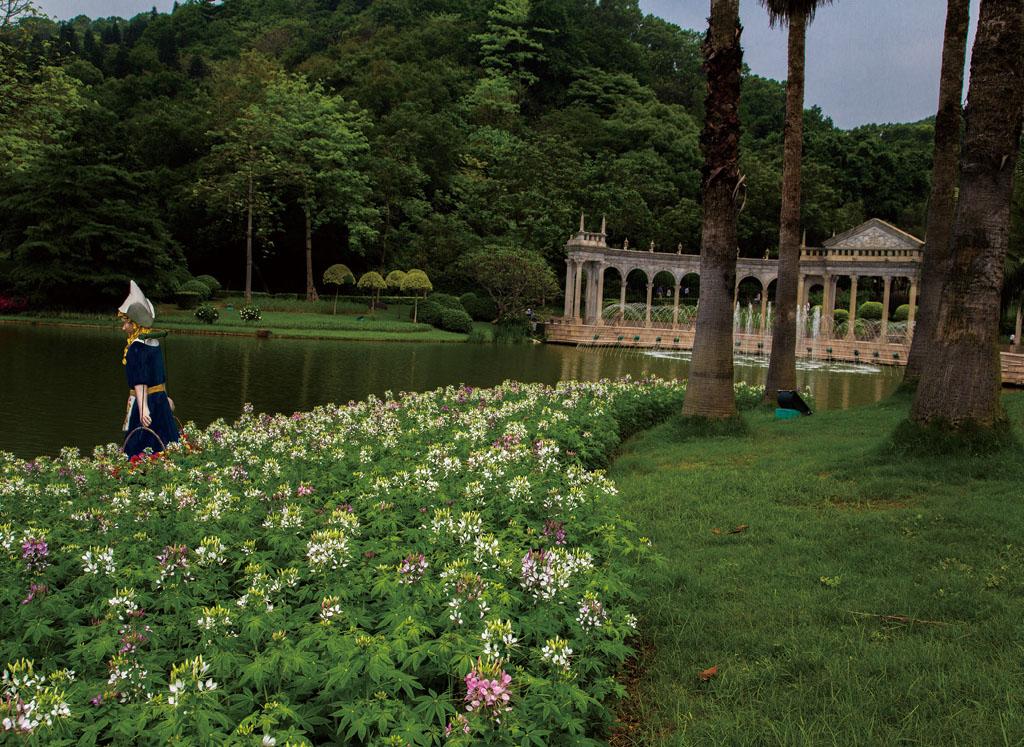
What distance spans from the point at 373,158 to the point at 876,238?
3132cm

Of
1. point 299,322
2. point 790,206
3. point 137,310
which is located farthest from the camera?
point 299,322

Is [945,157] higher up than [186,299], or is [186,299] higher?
[945,157]

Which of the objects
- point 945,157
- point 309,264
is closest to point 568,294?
point 309,264

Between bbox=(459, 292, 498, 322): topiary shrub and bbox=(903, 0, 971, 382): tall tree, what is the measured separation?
106 feet

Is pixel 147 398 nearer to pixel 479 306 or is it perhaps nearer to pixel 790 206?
pixel 790 206

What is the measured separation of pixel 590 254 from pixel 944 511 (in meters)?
40.6

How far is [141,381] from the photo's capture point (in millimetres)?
7414

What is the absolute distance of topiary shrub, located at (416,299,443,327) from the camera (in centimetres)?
4006

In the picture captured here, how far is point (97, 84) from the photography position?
53531 mm

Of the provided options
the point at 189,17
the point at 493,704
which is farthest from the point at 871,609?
the point at 189,17

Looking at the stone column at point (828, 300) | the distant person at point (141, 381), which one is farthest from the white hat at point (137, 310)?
the stone column at point (828, 300)

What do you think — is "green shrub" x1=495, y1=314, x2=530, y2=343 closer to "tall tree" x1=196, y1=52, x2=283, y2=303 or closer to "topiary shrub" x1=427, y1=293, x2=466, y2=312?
"topiary shrub" x1=427, y1=293, x2=466, y2=312

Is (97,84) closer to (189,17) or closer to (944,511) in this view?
(189,17)

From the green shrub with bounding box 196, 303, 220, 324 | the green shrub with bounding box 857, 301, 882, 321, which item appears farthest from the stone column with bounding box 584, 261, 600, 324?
the green shrub with bounding box 196, 303, 220, 324
